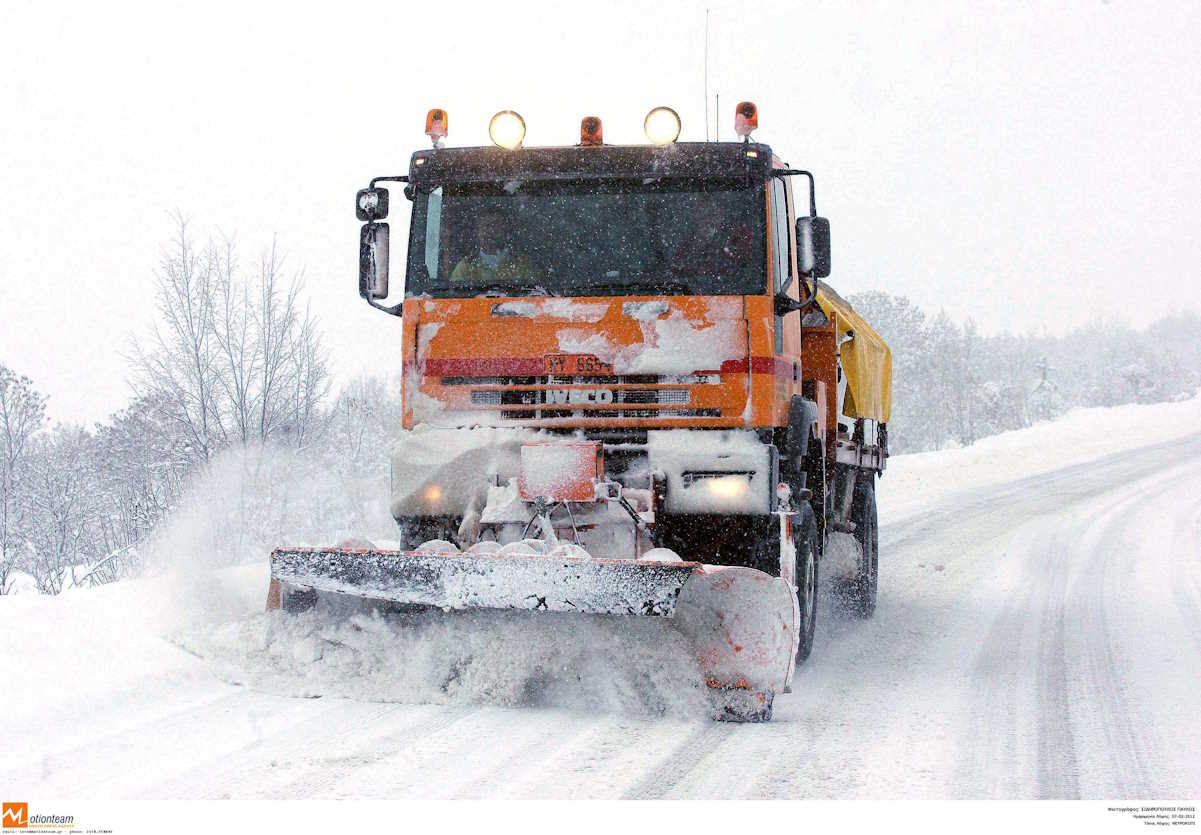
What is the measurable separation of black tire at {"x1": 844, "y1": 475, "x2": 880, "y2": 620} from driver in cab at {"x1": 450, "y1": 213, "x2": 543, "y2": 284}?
Answer: 3671mm

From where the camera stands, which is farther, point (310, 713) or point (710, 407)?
point (710, 407)

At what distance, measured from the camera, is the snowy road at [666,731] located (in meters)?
3.45

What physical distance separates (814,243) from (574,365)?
144cm

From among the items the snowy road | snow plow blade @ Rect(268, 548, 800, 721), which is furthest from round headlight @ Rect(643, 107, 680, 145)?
the snowy road

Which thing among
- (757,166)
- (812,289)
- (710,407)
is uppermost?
(757,166)

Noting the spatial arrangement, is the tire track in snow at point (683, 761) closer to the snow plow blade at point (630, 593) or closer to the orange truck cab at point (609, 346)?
the snow plow blade at point (630, 593)

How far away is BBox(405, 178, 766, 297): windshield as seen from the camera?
5.57 meters

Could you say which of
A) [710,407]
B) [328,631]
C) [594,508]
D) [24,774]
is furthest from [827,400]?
[24,774]

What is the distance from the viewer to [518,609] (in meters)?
4.29

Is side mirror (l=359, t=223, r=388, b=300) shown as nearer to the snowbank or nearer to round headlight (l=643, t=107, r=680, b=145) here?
round headlight (l=643, t=107, r=680, b=145)

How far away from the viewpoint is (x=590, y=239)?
5691 millimetres

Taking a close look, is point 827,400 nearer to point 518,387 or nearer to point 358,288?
point 518,387

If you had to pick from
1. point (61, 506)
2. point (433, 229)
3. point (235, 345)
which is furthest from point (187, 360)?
point (433, 229)

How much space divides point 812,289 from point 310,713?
344cm
